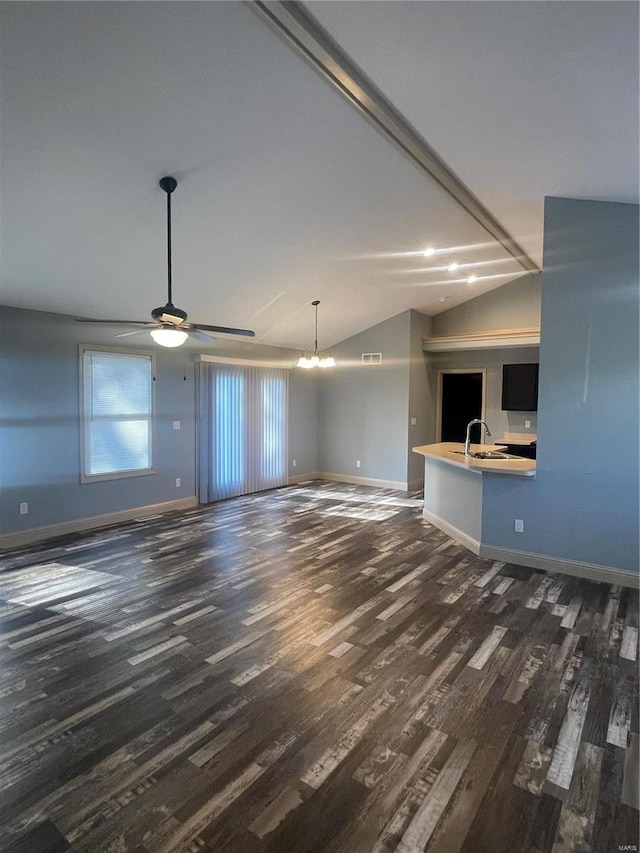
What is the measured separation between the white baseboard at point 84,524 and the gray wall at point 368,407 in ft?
10.3

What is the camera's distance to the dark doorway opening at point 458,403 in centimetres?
878

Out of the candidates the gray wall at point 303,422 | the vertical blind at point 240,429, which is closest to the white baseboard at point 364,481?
the gray wall at point 303,422

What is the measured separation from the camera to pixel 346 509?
21.6 feet

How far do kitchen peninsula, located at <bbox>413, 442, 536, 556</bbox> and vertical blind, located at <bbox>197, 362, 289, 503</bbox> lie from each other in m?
3.05

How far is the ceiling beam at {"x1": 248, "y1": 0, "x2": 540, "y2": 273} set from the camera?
228cm

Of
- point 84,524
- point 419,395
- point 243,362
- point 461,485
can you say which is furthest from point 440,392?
point 84,524

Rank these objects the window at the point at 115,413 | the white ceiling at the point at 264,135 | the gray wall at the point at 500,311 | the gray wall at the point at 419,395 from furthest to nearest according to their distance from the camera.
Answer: the gray wall at the point at 419,395
the gray wall at the point at 500,311
the window at the point at 115,413
the white ceiling at the point at 264,135

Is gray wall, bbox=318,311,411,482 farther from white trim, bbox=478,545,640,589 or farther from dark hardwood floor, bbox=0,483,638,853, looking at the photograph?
dark hardwood floor, bbox=0,483,638,853

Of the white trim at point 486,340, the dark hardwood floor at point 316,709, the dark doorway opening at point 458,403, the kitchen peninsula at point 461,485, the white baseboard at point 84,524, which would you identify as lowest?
the dark hardwood floor at point 316,709

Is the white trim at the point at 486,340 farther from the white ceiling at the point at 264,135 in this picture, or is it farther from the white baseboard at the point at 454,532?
the white baseboard at the point at 454,532

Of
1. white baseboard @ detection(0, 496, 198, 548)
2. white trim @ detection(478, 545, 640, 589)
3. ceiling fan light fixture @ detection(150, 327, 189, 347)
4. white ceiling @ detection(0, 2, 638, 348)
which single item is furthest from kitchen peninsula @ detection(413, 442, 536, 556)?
white baseboard @ detection(0, 496, 198, 548)

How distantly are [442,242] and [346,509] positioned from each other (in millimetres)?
3703

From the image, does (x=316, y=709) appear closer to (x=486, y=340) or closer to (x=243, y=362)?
(x=243, y=362)

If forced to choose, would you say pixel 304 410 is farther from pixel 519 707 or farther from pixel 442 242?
pixel 519 707
